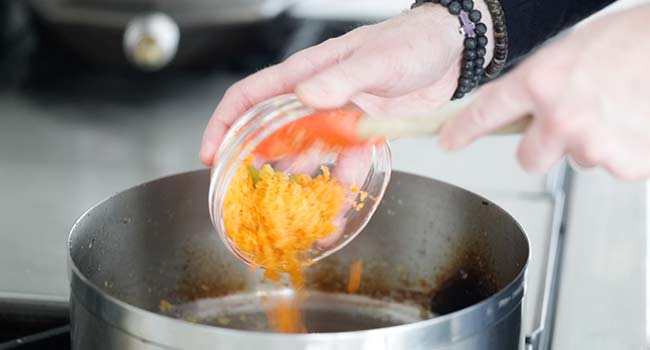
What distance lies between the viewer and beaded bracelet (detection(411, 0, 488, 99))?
36.8 inches

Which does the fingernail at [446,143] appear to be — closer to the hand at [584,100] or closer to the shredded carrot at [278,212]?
the hand at [584,100]

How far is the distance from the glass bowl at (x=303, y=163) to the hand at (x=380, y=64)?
0.12 ft

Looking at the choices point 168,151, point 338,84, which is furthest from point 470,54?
point 168,151

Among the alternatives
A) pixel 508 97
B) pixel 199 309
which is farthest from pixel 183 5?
pixel 508 97

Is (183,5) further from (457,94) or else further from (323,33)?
(457,94)

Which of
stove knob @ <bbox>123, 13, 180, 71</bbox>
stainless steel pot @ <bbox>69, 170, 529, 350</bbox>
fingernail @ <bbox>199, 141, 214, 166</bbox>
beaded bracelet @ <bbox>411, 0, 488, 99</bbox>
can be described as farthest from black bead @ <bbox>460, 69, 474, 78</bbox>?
stove knob @ <bbox>123, 13, 180, 71</bbox>

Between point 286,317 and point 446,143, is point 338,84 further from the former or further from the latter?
point 286,317

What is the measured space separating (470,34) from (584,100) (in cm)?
30

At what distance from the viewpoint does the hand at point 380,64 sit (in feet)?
2.77

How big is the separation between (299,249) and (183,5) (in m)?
0.68

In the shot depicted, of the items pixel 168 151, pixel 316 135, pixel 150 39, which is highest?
pixel 316 135

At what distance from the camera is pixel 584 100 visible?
650mm

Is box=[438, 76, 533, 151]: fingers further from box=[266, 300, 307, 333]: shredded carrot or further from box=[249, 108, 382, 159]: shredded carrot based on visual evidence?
box=[266, 300, 307, 333]: shredded carrot

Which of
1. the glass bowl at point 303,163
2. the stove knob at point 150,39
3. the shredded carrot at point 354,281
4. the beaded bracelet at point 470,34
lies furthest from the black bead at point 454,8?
the stove knob at point 150,39
